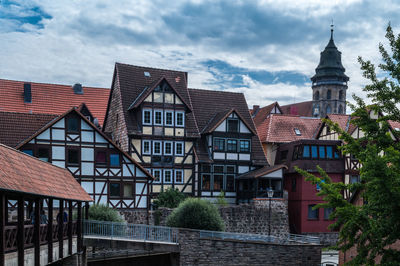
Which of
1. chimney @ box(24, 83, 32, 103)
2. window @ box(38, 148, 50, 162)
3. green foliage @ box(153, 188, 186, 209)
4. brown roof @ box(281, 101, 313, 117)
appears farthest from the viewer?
brown roof @ box(281, 101, 313, 117)

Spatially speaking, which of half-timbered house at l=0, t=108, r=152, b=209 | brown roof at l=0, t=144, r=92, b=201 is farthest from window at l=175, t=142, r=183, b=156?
brown roof at l=0, t=144, r=92, b=201

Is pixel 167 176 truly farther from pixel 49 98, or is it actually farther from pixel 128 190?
pixel 49 98

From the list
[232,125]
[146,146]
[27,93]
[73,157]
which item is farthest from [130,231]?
[27,93]

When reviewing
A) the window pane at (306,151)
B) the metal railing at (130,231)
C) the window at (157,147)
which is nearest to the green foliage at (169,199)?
the window at (157,147)

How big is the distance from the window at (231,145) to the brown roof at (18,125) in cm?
1318

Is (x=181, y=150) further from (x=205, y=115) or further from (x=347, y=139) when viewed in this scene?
(x=347, y=139)

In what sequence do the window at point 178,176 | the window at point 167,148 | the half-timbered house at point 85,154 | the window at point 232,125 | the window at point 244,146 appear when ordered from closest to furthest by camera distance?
the half-timbered house at point 85,154 < the window at point 167,148 < the window at point 178,176 < the window at point 232,125 < the window at point 244,146

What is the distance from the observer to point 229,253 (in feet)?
91.7

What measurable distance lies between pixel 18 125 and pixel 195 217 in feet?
43.0

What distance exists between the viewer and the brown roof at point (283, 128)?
43.5 m

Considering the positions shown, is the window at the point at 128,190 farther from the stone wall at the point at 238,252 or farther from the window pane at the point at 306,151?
the window pane at the point at 306,151

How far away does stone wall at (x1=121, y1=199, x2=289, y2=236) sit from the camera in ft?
107

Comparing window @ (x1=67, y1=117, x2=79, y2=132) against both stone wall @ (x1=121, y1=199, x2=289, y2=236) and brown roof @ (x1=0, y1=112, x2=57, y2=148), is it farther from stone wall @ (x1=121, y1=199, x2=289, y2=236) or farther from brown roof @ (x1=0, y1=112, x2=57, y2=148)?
stone wall @ (x1=121, y1=199, x2=289, y2=236)

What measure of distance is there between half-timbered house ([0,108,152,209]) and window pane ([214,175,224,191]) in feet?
21.8
